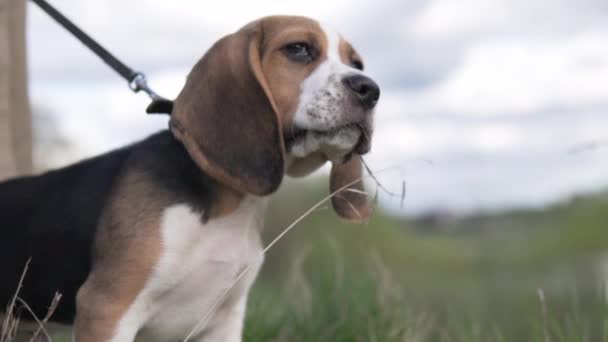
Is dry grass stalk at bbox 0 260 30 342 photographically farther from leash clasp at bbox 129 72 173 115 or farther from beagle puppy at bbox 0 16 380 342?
leash clasp at bbox 129 72 173 115

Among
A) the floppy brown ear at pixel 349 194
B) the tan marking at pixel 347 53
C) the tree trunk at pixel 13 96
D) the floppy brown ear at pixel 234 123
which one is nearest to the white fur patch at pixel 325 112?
the floppy brown ear at pixel 234 123

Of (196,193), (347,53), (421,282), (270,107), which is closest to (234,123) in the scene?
(270,107)

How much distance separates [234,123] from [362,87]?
0.60 meters

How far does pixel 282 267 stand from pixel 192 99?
545 inches

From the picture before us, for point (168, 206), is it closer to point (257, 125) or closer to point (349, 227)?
point (257, 125)

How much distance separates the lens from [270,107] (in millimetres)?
3588

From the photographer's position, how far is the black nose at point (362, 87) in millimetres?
3512

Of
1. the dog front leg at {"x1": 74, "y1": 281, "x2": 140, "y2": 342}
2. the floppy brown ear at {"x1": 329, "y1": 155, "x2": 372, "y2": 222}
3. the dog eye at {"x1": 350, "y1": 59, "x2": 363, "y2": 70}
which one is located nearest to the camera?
the dog front leg at {"x1": 74, "y1": 281, "x2": 140, "y2": 342}

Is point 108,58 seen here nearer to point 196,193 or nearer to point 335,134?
point 196,193

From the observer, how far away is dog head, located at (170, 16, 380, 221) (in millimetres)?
3525

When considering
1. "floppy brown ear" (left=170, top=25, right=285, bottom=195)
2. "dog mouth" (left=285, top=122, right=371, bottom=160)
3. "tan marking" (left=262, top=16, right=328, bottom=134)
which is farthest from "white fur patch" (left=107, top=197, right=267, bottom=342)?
"tan marking" (left=262, top=16, right=328, bottom=134)

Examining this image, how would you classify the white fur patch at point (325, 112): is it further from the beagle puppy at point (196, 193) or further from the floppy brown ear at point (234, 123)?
the floppy brown ear at point (234, 123)

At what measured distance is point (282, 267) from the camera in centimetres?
1731

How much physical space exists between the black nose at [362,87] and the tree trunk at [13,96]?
343 centimetres
